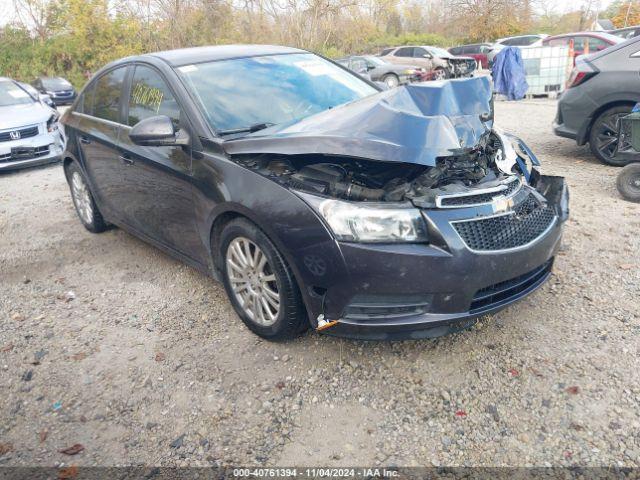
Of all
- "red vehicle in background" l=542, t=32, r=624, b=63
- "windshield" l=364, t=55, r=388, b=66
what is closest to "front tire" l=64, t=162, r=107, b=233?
"red vehicle in background" l=542, t=32, r=624, b=63

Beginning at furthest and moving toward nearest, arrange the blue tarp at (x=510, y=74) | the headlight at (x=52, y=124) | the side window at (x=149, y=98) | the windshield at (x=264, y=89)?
the blue tarp at (x=510, y=74)
the headlight at (x=52, y=124)
the side window at (x=149, y=98)
the windshield at (x=264, y=89)

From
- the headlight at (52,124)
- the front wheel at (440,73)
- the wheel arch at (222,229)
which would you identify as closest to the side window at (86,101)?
the wheel arch at (222,229)

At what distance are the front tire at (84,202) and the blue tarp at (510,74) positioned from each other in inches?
426

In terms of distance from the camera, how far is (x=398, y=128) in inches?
106

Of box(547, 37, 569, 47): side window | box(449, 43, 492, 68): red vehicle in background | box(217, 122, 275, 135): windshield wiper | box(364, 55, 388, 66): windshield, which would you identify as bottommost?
box(449, 43, 492, 68): red vehicle in background

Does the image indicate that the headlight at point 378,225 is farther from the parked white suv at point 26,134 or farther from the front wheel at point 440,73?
the parked white suv at point 26,134

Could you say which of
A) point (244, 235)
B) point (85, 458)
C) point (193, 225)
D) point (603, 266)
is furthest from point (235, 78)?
point (603, 266)

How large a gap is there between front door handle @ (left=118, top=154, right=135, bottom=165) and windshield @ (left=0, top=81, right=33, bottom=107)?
676cm

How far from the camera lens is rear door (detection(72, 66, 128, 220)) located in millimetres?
4285

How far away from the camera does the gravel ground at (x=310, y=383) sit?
2387mm

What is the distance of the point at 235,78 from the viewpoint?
3.65m

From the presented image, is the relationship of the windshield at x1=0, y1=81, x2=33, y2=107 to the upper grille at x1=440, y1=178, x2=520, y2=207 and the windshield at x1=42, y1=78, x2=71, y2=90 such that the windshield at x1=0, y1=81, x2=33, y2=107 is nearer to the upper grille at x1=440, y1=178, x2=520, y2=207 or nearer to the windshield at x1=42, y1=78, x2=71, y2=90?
the upper grille at x1=440, y1=178, x2=520, y2=207

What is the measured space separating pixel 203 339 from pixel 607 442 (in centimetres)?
224

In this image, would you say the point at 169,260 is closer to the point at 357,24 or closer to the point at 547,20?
the point at 357,24
